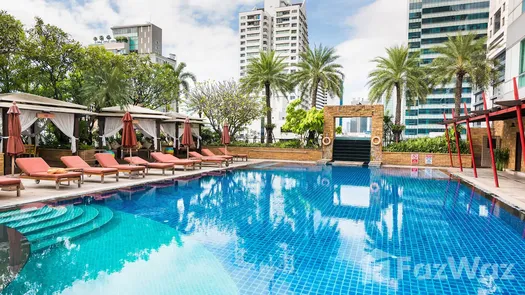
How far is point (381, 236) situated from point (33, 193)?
9.04 meters

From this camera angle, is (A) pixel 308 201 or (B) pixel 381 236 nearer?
(B) pixel 381 236

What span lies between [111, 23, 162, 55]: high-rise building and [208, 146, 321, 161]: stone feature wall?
76.2 metres

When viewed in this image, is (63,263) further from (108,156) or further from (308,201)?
(108,156)

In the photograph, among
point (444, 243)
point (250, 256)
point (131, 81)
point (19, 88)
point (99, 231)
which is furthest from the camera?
point (131, 81)

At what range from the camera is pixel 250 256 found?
5090mm

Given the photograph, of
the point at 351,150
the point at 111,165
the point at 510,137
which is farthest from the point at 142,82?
the point at 510,137

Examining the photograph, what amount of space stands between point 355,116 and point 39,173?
59.6 feet

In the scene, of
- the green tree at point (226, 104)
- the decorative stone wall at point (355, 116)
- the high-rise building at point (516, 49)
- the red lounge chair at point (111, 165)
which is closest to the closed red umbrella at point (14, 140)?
the red lounge chair at point (111, 165)

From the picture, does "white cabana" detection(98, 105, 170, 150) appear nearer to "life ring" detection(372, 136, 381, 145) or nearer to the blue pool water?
the blue pool water

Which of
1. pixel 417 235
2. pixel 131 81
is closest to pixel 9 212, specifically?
pixel 417 235

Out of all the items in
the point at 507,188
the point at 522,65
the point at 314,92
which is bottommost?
the point at 507,188

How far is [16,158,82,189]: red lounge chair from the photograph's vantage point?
9.89 m

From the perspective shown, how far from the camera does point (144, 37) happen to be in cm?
9294

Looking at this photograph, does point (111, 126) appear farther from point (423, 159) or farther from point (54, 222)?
point (423, 159)
